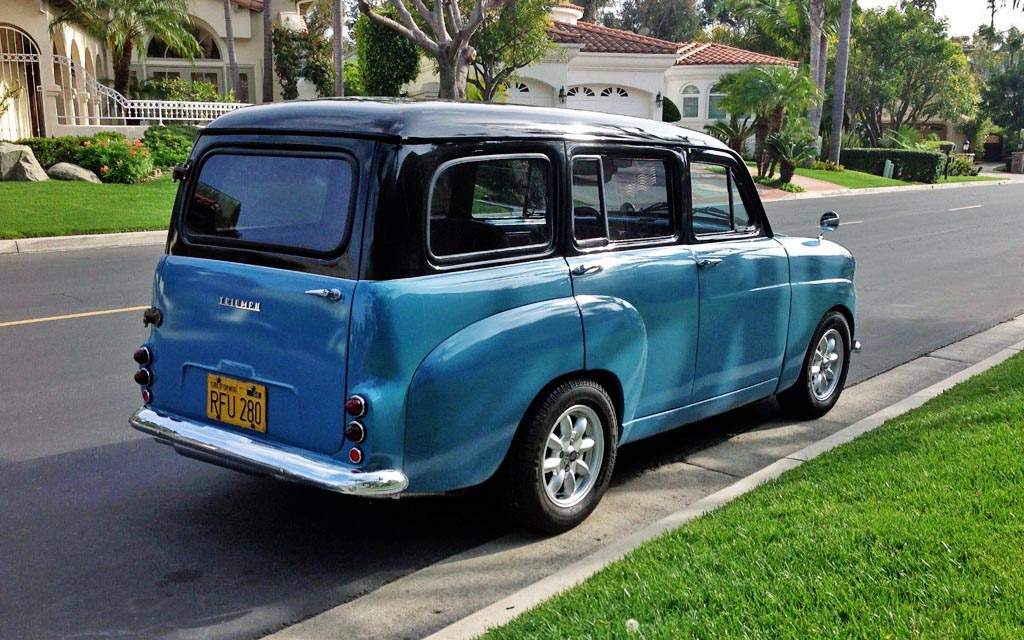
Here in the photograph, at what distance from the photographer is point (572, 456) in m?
4.77

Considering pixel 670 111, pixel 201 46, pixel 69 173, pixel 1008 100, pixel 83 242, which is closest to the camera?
pixel 83 242

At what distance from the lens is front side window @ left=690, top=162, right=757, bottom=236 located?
5633 millimetres

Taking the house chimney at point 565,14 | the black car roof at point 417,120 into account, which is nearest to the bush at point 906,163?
the house chimney at point 565,14

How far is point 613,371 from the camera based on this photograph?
15.9 ft

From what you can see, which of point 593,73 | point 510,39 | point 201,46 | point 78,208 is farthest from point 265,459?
point 201,46

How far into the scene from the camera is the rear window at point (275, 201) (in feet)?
13.8

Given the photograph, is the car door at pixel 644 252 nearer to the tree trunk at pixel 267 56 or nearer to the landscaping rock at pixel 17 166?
the landscaping rock at pixel 17 166

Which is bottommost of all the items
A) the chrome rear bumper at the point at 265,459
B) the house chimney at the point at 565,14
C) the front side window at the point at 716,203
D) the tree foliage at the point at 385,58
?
the chrome rear bumper at the point at 265,459

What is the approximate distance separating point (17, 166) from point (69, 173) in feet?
3.27

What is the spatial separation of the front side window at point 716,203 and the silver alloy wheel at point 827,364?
1.12 m

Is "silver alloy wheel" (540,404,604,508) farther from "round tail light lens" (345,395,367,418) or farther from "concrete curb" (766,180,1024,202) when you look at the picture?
"concrete curb" (766,180,1024,202)

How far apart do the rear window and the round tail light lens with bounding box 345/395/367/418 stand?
64 cm

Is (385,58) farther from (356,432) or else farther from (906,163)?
(356,432)

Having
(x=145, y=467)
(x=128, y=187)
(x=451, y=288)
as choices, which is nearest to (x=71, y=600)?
(x=145, y=467)
